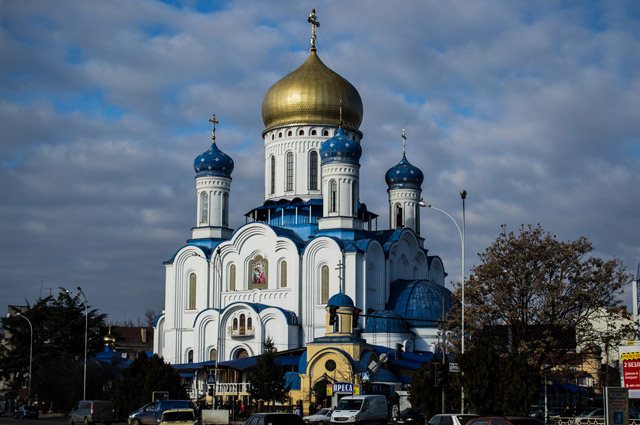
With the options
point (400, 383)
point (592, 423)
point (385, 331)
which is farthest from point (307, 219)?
point (592, 423)

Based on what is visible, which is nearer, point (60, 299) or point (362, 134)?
point (362, 134)

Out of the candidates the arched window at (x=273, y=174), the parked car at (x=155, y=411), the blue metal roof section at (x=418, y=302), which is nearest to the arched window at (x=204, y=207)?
the arched window at (x=273, y=174)

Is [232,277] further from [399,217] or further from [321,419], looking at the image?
[321,419]

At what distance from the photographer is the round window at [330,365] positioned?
44.6m

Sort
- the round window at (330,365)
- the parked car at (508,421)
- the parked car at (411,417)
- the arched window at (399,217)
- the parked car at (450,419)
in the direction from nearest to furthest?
the parked car at (508,421) → the parked car at (450,419) → the parked car at (411,417) → the round window at (330,365) → the arched window at (399,217)

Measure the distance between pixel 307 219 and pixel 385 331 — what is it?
9.92 m

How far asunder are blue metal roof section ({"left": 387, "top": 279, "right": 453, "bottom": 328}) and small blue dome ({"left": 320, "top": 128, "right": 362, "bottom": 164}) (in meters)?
8.24

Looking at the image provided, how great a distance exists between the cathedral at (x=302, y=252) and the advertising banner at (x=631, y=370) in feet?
74.7

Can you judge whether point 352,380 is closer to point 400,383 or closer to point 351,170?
point 400,383

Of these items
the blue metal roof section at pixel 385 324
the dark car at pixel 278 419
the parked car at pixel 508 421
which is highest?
the blue metal roof section at pixel 385 324

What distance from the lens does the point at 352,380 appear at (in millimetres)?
43000

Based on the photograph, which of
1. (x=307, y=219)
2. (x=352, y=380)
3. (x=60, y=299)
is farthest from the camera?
(x=60, y=299)

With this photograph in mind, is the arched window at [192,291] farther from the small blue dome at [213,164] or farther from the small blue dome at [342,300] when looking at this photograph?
the small blue dome at [342,300]

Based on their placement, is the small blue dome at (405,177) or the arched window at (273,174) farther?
the arched window at (273,174)
